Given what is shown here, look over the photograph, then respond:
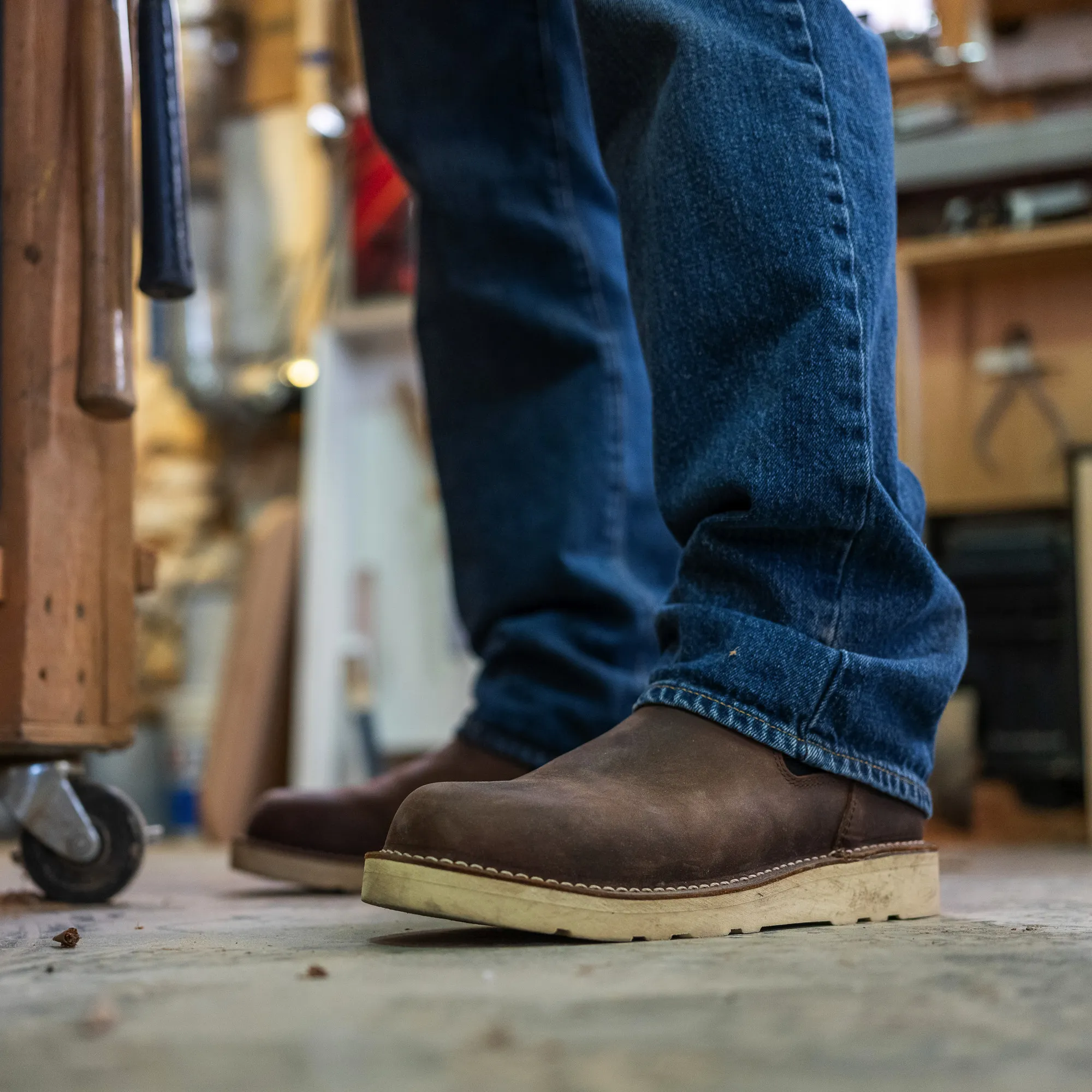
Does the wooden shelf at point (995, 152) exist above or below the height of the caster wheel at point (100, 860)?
above

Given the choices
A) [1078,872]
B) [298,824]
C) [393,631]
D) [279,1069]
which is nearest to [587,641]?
[298,824]

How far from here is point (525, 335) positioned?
3.45 ft

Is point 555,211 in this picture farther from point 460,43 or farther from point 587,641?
point 587,641

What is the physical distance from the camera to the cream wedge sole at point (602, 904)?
1.91 feet

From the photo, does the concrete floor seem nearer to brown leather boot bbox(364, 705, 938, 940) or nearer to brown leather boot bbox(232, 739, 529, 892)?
brown leather boot bbox(364, 705, 938, 940)

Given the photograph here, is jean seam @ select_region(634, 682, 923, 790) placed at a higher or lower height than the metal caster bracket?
higher

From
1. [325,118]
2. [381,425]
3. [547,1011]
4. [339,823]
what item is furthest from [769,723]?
[325,118]

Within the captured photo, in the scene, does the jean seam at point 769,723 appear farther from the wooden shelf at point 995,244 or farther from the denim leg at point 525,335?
the wooden shelf at point 995,244

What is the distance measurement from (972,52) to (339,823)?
222cm

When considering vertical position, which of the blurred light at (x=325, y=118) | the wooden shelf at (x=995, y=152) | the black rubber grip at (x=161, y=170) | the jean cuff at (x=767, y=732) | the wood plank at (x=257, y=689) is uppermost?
the blurred light at (x=325, y=118)

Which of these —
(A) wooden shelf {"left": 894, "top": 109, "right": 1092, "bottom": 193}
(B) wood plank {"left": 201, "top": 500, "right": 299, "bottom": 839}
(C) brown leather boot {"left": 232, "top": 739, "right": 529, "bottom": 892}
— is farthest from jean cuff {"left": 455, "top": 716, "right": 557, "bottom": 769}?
(A) wooden shelf {"left": 894, "top": 109, "right": 1092, "bottom": 193}

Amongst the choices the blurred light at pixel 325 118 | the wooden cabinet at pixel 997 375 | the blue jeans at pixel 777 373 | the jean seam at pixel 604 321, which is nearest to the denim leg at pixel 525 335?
the jean seam at pixel 604 321

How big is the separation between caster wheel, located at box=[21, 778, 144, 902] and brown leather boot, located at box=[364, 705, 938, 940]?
1.33 ft

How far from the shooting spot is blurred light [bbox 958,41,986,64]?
2531 millimetres
